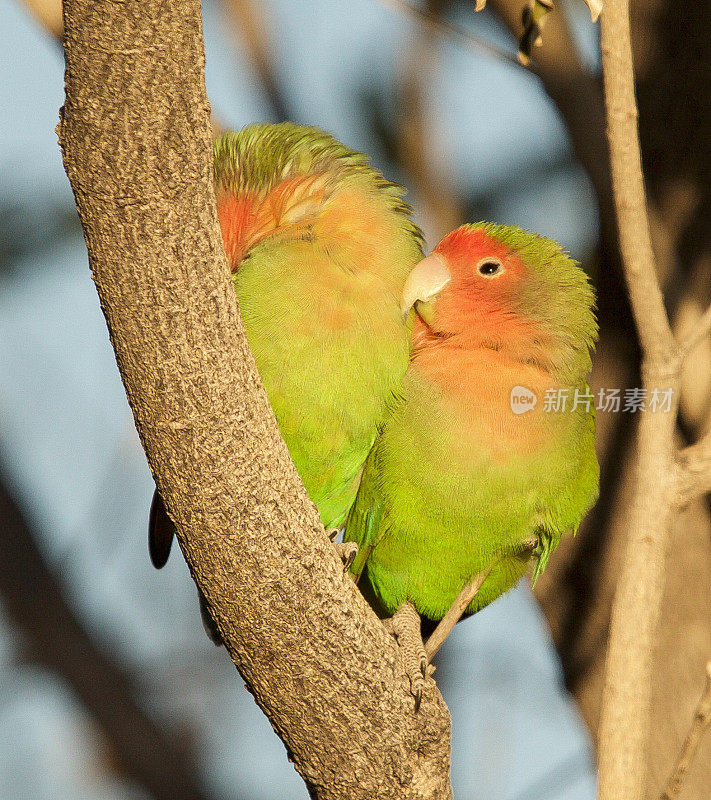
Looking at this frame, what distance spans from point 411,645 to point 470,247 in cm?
104

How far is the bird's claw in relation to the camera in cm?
196

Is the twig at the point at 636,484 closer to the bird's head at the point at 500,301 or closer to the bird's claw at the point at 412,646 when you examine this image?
the bird's head at the point at 500,301

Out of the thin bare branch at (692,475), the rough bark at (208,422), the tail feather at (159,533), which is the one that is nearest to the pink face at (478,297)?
the thin bare branch at (692,475)

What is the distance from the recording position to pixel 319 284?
2160 millimetres

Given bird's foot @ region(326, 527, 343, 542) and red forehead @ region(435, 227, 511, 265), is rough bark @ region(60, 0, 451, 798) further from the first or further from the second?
red forehead @ region(435, 227, 511, 265)

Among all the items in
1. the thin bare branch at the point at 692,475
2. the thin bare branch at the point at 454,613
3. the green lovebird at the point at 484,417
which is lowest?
the thin bare branch at the point at 454,613

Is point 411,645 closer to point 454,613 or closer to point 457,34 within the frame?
point 454,613

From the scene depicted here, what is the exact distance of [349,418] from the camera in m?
2.16

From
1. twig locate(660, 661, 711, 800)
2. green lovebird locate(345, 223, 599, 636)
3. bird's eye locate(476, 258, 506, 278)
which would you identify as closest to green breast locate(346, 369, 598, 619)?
green lovebird locate(345, 223, 599, 636)

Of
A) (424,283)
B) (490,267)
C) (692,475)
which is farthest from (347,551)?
(692,475)

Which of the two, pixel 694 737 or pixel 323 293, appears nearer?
pixel 694 737

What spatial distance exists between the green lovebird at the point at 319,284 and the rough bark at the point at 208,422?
0.45m

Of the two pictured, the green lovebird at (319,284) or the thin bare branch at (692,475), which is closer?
the green lovebird at (319,284)

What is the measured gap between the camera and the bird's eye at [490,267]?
229cm
